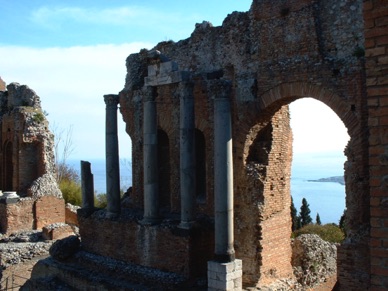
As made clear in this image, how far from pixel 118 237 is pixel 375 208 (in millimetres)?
9866

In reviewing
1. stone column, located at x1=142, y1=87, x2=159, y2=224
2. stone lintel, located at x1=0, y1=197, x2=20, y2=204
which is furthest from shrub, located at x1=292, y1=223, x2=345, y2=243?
stone lintel, located at x1=0, y1=197, x2=20, y2=204

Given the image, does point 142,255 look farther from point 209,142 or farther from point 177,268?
point 209,142

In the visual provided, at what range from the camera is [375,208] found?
153 inches

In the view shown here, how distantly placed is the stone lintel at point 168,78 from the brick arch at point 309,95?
7.13ft

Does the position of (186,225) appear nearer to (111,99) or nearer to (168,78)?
(168,78)

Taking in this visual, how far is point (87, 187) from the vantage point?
14.7 metres

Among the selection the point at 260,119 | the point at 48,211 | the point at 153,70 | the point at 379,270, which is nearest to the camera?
the point at 379,270

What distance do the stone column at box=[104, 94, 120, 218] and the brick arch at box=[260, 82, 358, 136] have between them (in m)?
5.25

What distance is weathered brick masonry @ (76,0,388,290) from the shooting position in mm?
8633

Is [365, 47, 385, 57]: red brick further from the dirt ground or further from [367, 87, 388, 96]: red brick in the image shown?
the dirt ground

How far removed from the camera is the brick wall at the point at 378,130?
381 cm

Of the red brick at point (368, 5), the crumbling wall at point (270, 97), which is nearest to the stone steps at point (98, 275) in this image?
the crumbling wall at point (270, 97)

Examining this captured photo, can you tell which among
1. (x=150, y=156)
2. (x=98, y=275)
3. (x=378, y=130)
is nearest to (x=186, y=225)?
(x=150, y=156)

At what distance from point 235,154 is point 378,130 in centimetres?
717
